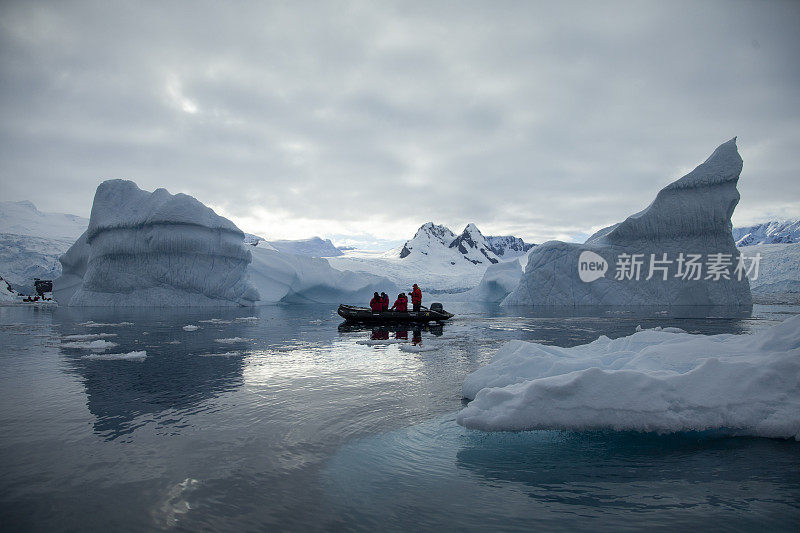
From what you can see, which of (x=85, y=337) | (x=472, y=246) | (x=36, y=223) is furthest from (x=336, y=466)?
(x=472, y=246)

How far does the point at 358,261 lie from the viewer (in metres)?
91.9

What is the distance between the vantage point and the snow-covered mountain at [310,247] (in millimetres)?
135250

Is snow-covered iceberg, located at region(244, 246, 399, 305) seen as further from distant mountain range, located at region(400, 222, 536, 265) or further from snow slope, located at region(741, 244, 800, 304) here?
distant mountain range, located at region(400, 222, 536, 265)

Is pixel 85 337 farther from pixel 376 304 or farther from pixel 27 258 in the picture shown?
pixel 27 258

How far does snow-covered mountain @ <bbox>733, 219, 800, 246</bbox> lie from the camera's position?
158 metres

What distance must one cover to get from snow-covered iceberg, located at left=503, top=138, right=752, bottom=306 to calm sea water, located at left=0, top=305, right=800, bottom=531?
33690 millimetres

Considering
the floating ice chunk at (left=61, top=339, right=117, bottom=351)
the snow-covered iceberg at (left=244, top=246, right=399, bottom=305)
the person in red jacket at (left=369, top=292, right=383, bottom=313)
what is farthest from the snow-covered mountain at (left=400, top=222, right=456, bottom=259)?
the floating ice chunk at (left=61, top=339, right=117, bottom=351)

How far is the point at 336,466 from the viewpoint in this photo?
14.8 ft

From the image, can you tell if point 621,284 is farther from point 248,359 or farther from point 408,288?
point 408,288

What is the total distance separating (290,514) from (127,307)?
39023 millimetres

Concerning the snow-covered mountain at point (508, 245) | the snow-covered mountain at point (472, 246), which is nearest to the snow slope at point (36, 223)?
the snow-covered mountain at point (472, 246)

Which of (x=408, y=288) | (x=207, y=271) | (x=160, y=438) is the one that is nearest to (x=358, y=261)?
(x=408, y=288)

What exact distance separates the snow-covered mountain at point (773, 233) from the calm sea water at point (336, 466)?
617 ft

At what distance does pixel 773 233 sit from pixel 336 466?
226 meters
